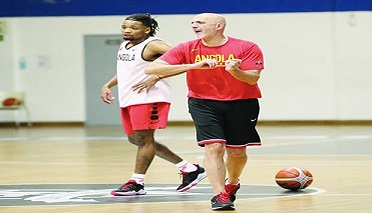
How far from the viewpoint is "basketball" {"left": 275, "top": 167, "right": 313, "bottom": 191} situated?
10633mm

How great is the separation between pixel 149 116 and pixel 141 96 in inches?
9.7

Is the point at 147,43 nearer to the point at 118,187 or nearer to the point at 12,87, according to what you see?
the point at 118,187

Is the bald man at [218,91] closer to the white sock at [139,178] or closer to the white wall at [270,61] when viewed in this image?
the white sock at [139,178]

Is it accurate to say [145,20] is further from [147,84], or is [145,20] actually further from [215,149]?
[215,149]

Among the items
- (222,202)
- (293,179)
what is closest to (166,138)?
(293,179)

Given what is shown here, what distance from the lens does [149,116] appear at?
10.8 m

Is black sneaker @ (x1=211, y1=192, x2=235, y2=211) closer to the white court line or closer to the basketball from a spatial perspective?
the basketball

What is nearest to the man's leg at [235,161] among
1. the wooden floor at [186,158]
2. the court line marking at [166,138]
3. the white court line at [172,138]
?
the wooden floor at [186,158]

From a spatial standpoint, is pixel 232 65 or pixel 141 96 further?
pixel 141 96

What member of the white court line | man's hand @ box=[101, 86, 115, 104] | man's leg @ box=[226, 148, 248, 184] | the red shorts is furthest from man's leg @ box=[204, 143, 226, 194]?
the white court line

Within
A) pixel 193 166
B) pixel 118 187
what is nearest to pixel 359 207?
pixel 193 166

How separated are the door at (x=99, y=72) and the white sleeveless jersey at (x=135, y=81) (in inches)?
661

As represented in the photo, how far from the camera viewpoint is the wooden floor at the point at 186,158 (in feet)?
31.7

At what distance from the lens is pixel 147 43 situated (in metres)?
11.0
